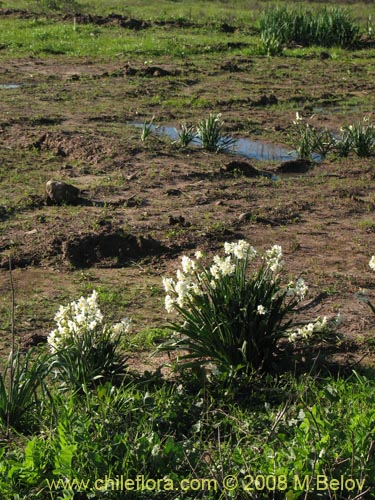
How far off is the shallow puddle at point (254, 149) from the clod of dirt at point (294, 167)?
700 millimetres

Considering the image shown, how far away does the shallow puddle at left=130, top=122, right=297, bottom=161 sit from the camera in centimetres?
Answer: 1273

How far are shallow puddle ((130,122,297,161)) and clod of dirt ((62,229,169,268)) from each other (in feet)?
13.9

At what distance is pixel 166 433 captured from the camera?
516 centimetres

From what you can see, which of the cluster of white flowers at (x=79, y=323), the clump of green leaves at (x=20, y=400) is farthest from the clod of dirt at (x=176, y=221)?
the clump of green leaves at (x=20, y=400)

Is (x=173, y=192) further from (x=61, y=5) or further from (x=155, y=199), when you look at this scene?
(x=61, y=5)

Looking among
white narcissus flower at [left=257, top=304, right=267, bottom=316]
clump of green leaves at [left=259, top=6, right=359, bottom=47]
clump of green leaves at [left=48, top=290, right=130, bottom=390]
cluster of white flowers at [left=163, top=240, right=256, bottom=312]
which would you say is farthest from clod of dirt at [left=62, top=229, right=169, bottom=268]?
clump of green leaves at [left=259, top=6, right=359, bottom=47]

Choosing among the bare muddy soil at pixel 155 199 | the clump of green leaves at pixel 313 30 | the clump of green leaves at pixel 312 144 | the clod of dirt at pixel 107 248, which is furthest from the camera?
the clump of green leaves at pixel 313 30

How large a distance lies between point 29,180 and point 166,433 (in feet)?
21.1

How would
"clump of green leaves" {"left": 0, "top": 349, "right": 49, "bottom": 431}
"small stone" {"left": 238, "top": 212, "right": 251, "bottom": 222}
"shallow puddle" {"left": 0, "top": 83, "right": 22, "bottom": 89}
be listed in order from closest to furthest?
"clump of green leaves" {"left": 0, "top": 349, "right": 49, "bottom": 431} < "small stone" {"left": 238, "top": 212, "right": 251, "bottom": 222} < "shallow puddle" {"left": 0, "top": 83, "right": 22, "bottom": 89}

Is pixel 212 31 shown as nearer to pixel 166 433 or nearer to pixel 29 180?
pixel 29 180

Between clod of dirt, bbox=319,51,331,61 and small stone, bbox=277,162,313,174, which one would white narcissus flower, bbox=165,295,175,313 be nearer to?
small stone, bbox=277,162,313,174

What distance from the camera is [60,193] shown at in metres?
10.1

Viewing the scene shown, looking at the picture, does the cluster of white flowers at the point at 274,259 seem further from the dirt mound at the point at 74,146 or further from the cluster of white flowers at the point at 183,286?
the dirt mound at the point at 74,146

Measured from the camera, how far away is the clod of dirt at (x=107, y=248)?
27.9ft
